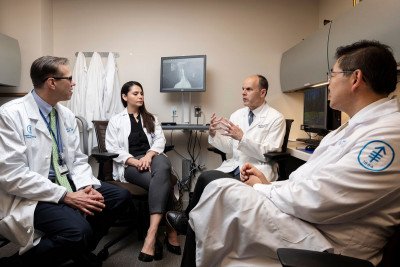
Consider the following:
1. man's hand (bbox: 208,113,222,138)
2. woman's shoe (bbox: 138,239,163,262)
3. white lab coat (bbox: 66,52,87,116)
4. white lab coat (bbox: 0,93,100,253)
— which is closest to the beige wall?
white lab coat (bbox: 66,52,87,116)

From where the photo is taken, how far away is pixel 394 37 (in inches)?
62.7

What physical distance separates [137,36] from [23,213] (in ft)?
8.04

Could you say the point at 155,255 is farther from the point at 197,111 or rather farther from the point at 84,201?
the point at 197,111

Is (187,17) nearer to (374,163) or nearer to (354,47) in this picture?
(354,47)

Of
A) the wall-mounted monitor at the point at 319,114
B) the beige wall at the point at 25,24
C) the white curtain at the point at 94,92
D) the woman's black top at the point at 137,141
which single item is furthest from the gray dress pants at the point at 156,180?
the beige wall at the point at 25,24

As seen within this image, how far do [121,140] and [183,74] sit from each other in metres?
1.06

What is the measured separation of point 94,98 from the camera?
3.01 meters

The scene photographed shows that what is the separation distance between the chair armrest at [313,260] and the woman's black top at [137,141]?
192 cm

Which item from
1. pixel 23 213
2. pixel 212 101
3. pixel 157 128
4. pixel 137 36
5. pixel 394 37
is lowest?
pixel 23 213

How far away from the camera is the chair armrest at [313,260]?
2.18 ft

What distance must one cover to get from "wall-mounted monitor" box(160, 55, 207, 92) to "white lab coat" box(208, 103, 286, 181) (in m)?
0.74

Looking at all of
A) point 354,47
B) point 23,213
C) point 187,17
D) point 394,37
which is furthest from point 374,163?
point 187,17

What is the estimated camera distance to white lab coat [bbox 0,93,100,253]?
1315 millimetres

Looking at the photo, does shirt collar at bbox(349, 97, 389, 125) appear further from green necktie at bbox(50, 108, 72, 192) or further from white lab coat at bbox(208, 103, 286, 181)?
green necktie at bbox(50, 108, 72, 192)
